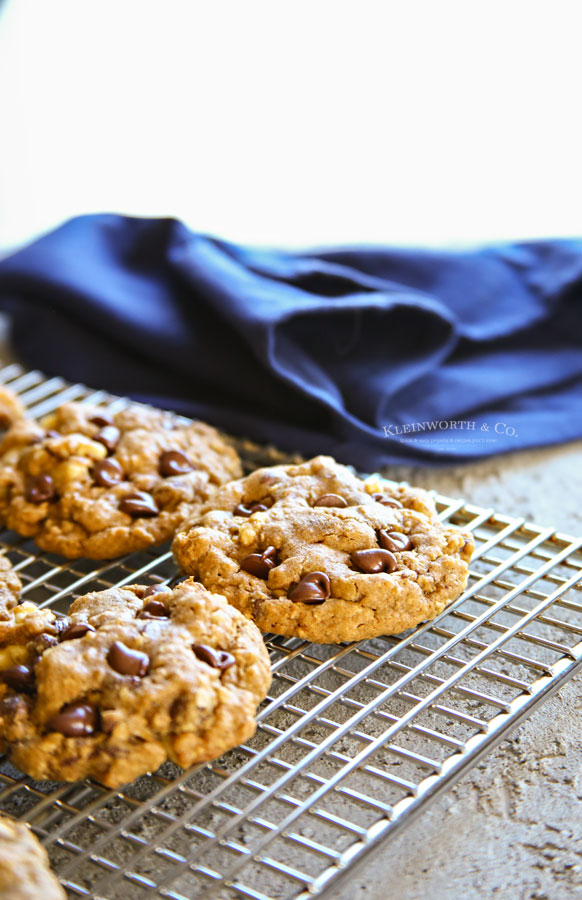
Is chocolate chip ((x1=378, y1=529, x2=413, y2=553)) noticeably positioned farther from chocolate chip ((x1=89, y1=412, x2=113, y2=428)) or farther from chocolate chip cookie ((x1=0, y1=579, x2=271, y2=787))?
chocolate chip ((x1=89, y1=412, x2=113, y2=428))

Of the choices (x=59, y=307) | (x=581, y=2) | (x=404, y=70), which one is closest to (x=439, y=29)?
(x=404, y=70)

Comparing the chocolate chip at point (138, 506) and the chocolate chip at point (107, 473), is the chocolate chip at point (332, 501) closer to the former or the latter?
the chocolate chip at point (138, 506)

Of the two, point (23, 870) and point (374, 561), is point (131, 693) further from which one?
point (374, 561)

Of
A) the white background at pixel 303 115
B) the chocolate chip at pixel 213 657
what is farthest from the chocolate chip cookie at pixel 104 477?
the white background at pixel 303 115

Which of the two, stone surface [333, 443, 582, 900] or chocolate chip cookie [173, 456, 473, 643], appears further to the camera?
chocolate chip cookie [173, 456, 473, 643]

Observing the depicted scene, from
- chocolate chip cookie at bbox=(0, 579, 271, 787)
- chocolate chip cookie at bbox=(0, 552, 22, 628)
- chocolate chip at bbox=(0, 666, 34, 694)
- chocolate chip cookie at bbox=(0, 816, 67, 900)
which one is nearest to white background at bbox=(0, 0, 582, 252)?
chocolate chip cookie at bbox=(0, 552, 22, 628)

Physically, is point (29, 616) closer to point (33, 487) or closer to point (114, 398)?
point (33, 487)

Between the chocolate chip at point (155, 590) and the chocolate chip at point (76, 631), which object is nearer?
the chocolate chip at point (76, 631)
